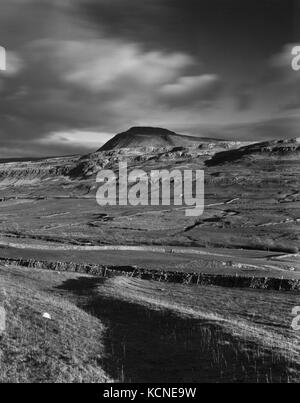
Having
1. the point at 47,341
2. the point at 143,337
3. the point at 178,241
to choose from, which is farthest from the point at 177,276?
the point at 178,241

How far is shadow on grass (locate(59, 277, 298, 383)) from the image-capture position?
23.6 m

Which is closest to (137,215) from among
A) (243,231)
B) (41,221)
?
(41,221)

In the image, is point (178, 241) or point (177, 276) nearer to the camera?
point (177, 276)

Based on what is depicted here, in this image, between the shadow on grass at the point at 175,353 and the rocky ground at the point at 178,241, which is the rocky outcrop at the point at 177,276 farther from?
the shadow on grass at the point at 175,353

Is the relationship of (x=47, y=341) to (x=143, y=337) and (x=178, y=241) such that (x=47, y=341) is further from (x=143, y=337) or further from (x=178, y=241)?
(x=178, y=241)

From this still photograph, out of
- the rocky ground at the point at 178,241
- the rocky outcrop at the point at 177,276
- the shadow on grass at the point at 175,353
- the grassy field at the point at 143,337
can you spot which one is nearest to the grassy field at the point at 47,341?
the grassy field at the point at 143,337

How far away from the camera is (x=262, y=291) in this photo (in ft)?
169

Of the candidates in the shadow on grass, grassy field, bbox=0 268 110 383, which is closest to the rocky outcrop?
the shadow on grass

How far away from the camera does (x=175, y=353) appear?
2775 cm

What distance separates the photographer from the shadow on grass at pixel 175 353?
23.6 m

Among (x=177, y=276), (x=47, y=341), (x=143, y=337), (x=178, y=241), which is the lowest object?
(x=178, y=241)

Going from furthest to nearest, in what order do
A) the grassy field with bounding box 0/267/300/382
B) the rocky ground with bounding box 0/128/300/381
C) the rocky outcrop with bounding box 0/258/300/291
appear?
the rocky ground with bounding box 0/128/300/381 < the rocky outcrop with bounding box 0/258/300/291 < the grassy field with bounding box 0/267/300/382

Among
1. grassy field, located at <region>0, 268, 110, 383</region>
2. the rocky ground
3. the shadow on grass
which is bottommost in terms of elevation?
the rocky ground

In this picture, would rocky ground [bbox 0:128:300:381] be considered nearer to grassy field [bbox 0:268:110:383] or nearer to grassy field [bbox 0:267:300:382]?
grassy field [bbox 0:267:300:382]
